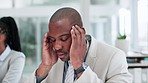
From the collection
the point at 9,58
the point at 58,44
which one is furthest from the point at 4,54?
the point at 58,44

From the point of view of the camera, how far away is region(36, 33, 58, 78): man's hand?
1395 mm

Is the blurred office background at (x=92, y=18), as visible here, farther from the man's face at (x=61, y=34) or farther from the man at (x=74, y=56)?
the man's face at (x=61, y=34)

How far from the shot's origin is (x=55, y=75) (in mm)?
1519

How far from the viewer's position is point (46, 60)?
1.43 m

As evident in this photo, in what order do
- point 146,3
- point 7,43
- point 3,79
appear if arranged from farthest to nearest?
point 146,3
point 7,43
point 3,79

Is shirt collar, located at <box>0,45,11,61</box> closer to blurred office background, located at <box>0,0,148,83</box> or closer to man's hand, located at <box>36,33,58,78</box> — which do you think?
man's hand, located at <box>36,33,58,78</box>

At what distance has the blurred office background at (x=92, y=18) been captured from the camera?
317cm

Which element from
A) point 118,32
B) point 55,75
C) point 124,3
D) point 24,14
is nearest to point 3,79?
point 55,75

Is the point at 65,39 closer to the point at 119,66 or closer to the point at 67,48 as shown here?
the point at 67,48

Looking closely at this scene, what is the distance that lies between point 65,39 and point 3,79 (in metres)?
0.97

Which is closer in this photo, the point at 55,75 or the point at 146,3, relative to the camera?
the point at 55,75

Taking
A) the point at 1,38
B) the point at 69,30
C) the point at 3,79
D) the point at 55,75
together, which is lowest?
the point at 3,79

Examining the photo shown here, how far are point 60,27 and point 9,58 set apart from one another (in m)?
1.05

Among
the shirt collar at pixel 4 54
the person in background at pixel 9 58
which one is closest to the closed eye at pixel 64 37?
the person in background at pixel 9 58
